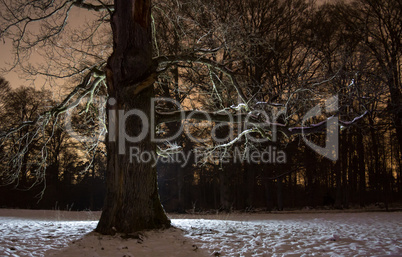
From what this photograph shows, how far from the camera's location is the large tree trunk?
6.25 meters

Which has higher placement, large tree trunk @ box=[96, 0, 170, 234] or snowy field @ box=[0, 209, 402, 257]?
large tree trunk @ box=[96, 0, 170, 234]

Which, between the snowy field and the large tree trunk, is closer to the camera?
the snowy field

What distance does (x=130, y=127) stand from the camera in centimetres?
649

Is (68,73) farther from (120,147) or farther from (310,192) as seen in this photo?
(310,192)

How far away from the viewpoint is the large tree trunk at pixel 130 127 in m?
6.25

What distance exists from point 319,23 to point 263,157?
8.53 metres

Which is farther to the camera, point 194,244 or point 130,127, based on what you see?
point 130,127

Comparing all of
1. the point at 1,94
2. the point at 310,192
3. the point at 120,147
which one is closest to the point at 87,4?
the point at 120,147

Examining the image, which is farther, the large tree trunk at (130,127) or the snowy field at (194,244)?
the large tree trunk at (130,127)

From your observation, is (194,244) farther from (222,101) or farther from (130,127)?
(222,101)

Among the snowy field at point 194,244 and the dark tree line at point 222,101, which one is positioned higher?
the dark tree line at point 222,101

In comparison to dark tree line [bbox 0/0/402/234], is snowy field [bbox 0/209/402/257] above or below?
below

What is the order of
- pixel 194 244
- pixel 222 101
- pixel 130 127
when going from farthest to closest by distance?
pixel 222 101
pixel 130 127
pixel 194 244

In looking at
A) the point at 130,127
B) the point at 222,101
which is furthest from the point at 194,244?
the point at 222,101
